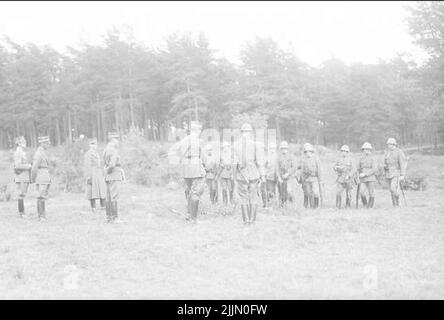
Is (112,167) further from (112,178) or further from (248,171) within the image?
(248,171)

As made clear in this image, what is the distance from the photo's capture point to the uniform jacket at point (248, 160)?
1048cm

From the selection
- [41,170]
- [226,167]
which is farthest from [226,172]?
[41,170]

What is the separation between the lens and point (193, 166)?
10758 millimetres

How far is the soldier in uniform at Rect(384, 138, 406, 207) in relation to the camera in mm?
14102

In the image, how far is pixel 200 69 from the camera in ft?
143

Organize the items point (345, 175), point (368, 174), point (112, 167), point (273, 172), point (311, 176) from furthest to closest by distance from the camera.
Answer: point (273, 172) < point (345, 175) < point (311, 176) < point (368, 174) < point (112, 167)

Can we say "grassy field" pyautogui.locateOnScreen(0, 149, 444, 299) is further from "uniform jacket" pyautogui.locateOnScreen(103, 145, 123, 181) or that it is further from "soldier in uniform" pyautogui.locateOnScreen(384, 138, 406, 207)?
"soldier in uniform" pyautogui.locateOnScreen(384, 138, 406, 207)

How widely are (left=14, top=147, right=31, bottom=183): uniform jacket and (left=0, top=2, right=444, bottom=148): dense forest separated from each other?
85.9 ft

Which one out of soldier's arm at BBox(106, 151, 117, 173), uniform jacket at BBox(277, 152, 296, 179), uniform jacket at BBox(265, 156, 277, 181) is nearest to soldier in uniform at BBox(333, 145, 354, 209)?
uniform jacket at BBox(277, 152, 296, 179)

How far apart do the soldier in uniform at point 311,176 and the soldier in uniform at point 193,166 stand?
4.54 m

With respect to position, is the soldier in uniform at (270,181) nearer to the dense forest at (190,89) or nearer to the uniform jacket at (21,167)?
the uniform jacket at (21,167)

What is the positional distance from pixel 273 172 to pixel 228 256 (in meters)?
7.22
